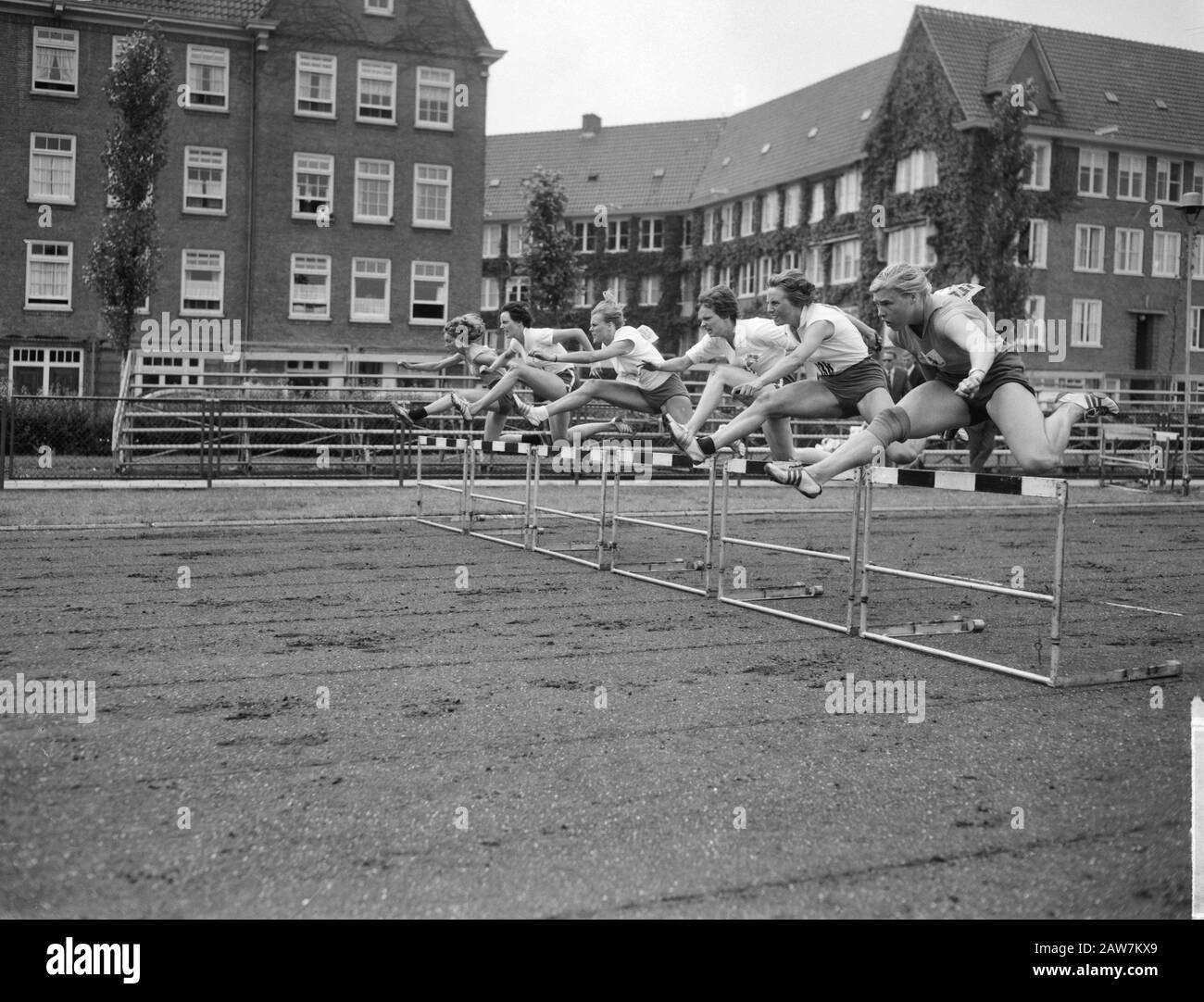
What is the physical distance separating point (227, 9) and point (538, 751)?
4271cm

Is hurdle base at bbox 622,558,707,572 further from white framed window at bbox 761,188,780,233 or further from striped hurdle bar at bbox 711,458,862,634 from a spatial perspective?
white framed window at bbox 761,188,780,233

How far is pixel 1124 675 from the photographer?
8242 mm

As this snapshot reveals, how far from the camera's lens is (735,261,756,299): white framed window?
64.6 m

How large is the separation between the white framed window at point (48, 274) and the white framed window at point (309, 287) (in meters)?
6.77

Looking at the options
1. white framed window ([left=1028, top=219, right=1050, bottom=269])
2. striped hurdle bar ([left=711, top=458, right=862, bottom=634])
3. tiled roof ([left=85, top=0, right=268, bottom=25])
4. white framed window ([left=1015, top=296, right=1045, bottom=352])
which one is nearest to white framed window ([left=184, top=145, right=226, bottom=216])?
tiled roof ([left=85, top=0, right=268, bottom=25])

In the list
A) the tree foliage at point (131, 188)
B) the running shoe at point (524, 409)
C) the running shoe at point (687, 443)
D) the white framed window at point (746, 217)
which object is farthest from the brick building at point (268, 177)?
the running shoe at point (687, 443)

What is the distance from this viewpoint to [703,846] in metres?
4.99

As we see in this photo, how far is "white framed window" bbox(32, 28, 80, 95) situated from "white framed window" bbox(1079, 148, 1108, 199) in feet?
119

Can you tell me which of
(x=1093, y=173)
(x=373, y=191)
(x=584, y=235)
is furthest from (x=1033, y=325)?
(x=584, y=235)

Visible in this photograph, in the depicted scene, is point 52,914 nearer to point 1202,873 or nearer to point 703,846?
point 703,846

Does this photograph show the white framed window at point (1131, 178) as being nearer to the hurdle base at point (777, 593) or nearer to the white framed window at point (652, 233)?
the white framed window at point (652, 233)

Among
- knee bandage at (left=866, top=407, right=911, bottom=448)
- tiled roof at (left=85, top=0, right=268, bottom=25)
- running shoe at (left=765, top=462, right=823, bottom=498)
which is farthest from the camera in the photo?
tiled roof at (left=85, top=0, right=268, bottom=25)

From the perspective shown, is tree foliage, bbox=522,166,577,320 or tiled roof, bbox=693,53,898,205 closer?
tree foliage, bbox=522,166,577,320

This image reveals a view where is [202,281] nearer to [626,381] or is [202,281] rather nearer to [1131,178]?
[626,381]
